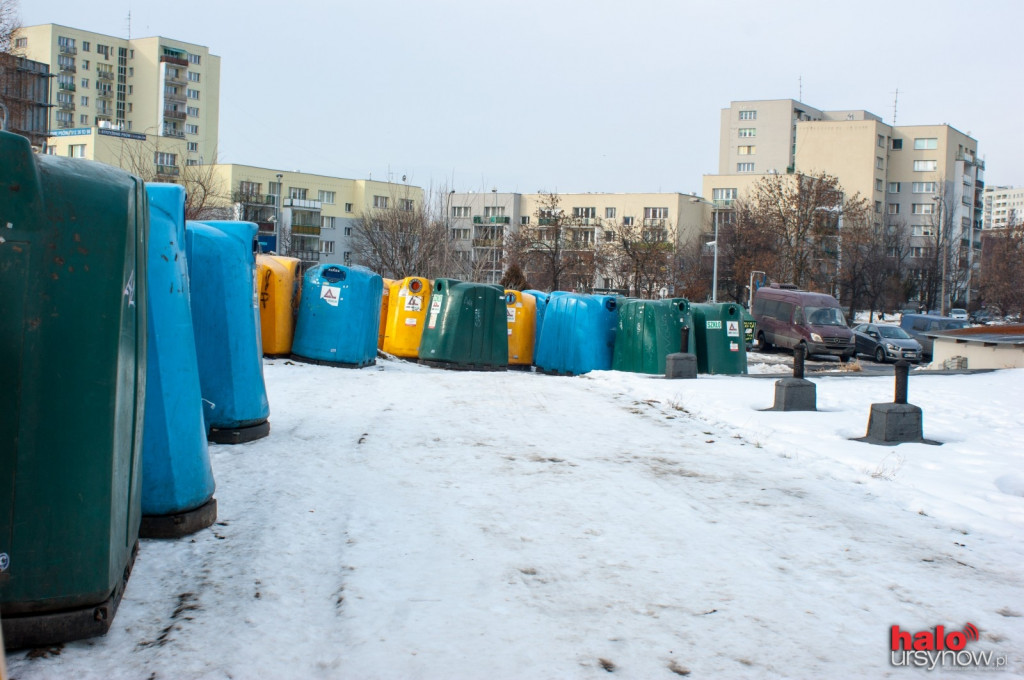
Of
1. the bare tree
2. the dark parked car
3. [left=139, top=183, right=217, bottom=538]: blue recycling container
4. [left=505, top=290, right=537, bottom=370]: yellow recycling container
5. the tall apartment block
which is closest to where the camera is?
[left=139, top=183, right=217, bottom=538]: blue recycling container

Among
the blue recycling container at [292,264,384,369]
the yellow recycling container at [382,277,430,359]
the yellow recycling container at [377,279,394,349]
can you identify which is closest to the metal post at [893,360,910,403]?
the blue recycling container at [292,264,384,369]

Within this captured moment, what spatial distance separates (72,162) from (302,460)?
11.4 feet

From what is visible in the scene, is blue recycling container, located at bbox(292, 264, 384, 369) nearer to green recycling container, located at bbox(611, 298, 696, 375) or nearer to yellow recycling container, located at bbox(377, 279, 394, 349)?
yellow recycling container, located at bbox(377, 279, 394, 349)

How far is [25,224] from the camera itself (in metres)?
2.88

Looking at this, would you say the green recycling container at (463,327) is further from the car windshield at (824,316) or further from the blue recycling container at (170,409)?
the car windshield at (824,316)

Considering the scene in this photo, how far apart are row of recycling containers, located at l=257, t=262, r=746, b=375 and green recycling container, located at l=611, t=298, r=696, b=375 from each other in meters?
0.02

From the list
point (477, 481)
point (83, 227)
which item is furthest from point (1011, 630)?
point (83, 227)

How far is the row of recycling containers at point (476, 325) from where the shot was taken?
42.7 ft

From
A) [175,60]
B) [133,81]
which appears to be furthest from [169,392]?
[133,81]

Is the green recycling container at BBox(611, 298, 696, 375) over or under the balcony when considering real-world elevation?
under

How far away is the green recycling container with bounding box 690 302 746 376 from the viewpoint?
15.4 metres

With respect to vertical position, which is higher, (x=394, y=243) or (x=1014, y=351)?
(x=394, y=243)

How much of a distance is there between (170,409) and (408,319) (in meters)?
11.8

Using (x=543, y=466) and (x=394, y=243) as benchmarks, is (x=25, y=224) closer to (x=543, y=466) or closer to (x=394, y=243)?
(x=543, y=466)
